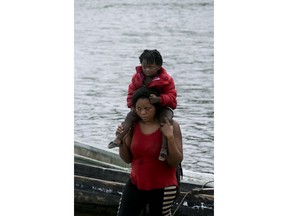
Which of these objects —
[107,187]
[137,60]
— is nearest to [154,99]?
[107,187]

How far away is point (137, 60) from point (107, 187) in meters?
3.92

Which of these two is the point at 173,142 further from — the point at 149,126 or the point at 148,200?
the point at 148,200

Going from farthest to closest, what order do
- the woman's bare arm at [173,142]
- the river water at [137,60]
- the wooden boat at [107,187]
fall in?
the river water at [137,60], the wooden boat at [107,187], the woman's bare arm at [173,142]

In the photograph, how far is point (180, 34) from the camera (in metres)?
8.24

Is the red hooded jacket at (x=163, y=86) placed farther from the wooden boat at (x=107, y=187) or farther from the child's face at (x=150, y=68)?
the wooden boat at (x=107, y=187)

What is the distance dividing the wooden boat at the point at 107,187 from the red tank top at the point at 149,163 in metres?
0.73

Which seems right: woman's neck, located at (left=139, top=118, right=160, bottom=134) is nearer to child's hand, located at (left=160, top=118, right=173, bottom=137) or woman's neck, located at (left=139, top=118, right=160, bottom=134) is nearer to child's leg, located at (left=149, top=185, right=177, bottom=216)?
child's hand, located at (left=160, top=118, right=173, bottom=137)

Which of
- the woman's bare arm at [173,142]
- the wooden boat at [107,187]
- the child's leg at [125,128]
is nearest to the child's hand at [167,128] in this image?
the woman's bare arm at [173,142]

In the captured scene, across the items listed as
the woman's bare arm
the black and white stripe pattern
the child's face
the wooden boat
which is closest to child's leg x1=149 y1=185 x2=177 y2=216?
the black and white stripe pattern

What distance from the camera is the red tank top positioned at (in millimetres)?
2686

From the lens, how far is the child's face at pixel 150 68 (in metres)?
2.68
